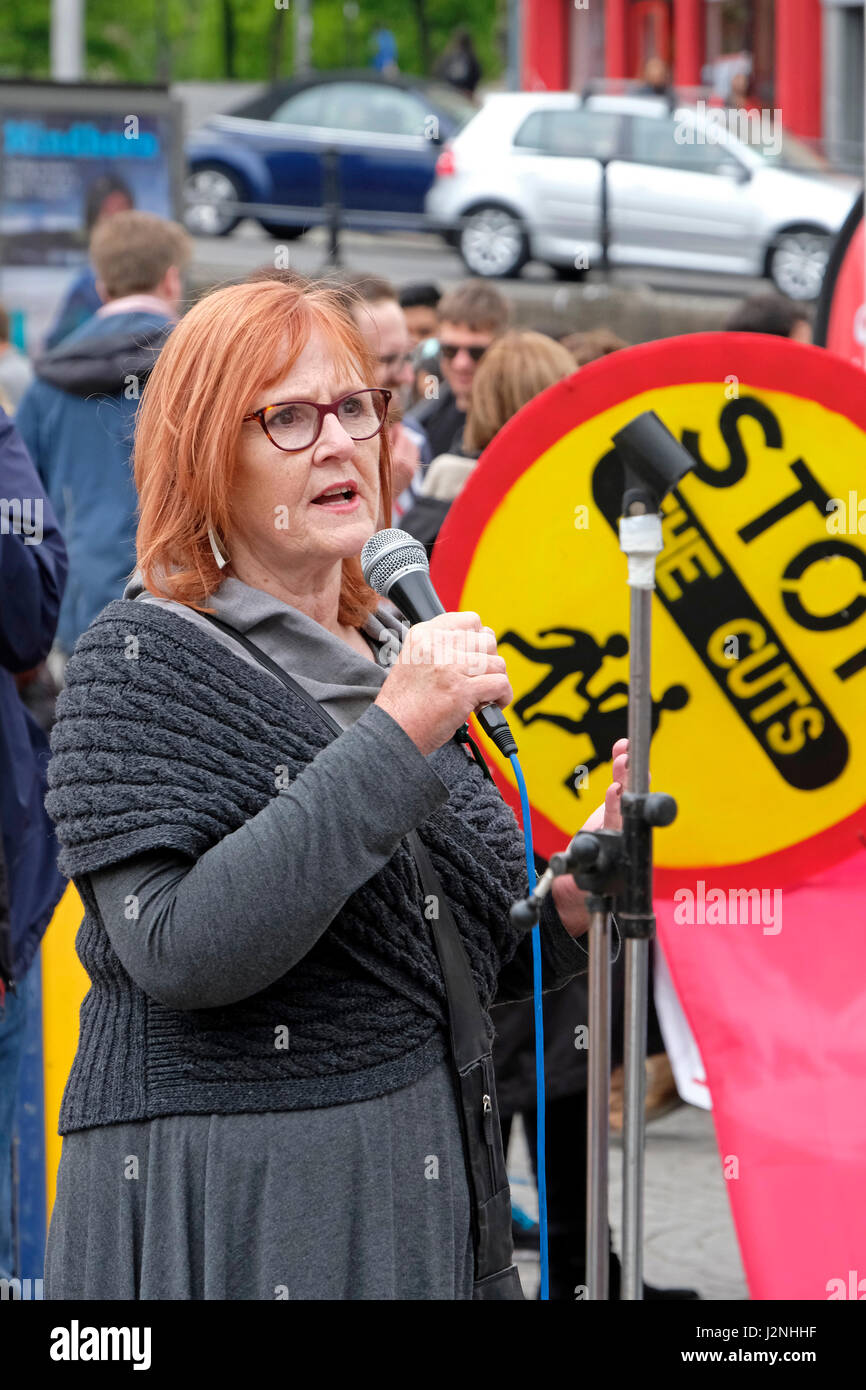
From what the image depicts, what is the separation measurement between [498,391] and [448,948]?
2728 millimetres

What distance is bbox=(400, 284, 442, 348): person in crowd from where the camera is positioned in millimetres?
8141

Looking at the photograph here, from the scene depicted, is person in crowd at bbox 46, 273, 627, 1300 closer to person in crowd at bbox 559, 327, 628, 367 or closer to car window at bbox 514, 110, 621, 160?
person in crowd at bbox 559, 327, 628, 367

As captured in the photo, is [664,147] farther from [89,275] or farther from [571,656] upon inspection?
[571,656]

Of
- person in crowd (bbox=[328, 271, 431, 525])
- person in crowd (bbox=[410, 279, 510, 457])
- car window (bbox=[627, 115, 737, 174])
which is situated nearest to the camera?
person in crowd (bbox=[328, 271, 431, 525])

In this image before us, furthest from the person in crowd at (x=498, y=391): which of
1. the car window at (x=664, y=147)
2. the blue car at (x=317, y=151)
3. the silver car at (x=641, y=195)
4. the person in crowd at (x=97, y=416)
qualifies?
the blue car at (x=317, y=151)

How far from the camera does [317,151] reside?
1778cm

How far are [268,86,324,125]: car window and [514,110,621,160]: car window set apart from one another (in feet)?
10.3

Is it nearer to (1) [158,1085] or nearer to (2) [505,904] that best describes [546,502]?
(2) [505,904]

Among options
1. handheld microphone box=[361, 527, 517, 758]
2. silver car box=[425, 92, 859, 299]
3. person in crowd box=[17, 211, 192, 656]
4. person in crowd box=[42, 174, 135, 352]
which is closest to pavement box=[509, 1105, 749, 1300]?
person in crowd box=[17, 211, 192, 656]

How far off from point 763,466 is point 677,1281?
240 centimetres

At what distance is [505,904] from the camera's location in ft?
7.18

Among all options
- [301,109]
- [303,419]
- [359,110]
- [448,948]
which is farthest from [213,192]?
[448,948]

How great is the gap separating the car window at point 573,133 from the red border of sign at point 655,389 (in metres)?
13.3

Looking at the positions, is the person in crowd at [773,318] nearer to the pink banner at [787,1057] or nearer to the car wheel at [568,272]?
the pink banner at [787,1057]
